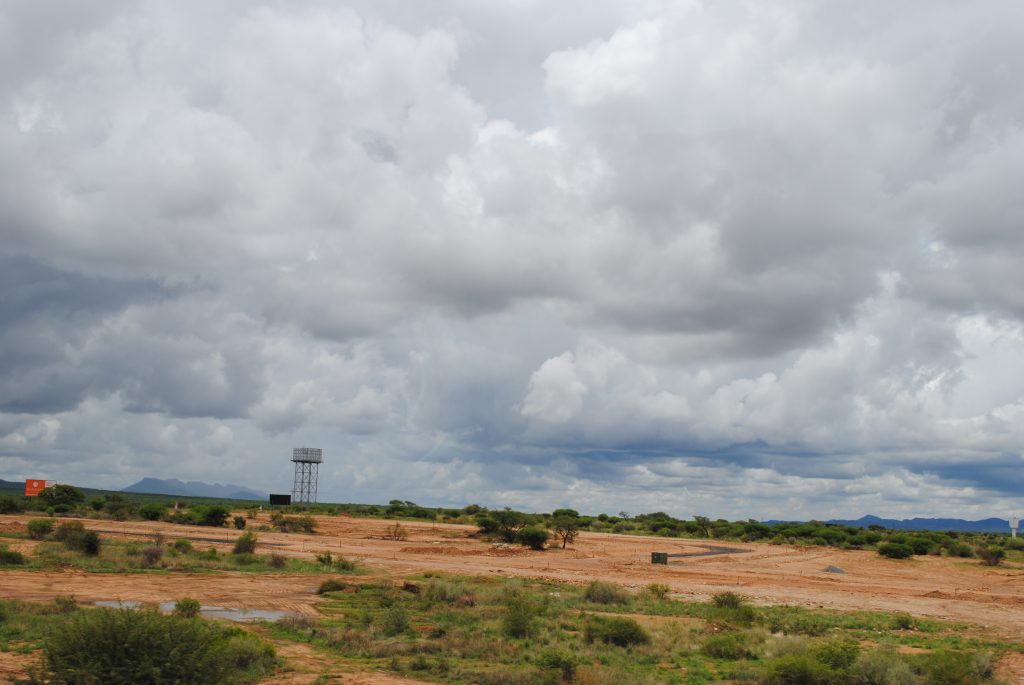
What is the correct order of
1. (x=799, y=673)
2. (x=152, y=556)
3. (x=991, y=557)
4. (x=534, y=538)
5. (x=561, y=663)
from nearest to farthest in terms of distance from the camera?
(x=799, y=673), (x=561, y=663), (x=152, y=556), (x=991, y=557), (x=534, y=538)

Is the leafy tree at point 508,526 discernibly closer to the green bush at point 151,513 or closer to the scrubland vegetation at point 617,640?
the green bush at point 151,513

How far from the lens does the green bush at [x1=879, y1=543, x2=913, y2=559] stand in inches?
2682

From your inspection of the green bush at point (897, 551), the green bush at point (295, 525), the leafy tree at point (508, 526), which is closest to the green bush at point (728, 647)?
the leafy tree at point (508, 526)

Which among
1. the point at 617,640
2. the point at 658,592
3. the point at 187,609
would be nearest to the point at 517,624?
the point at 617,640

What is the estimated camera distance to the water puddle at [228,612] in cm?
2461

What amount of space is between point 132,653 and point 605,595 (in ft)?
72.2

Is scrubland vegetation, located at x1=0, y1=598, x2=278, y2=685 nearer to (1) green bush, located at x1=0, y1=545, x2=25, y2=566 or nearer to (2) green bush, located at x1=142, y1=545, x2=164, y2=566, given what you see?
(1) green bush, located at x1=0, y1=545, x2=25, y2=566

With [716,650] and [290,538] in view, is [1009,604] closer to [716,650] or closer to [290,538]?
[716,650]

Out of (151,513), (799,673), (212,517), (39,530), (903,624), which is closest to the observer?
(799,673)

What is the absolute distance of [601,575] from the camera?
4644 cm

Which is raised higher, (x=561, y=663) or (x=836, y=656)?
(x=836, y=656)

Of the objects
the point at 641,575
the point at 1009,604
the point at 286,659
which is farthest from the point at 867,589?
the point at 286,659

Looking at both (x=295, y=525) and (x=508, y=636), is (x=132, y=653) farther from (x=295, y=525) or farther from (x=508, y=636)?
(x=295, y=525)

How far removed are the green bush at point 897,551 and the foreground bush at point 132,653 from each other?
6633cm
